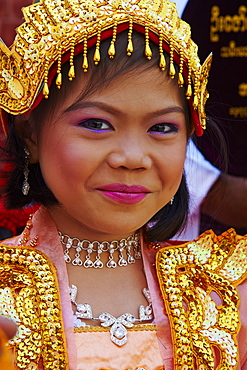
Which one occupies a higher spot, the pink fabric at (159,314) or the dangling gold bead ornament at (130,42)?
the dangling gold bead ornament at (130,42)

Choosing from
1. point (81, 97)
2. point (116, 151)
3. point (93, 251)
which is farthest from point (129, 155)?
point (93, 251)

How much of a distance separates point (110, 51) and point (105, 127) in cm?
14

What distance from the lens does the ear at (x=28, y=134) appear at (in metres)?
1.36

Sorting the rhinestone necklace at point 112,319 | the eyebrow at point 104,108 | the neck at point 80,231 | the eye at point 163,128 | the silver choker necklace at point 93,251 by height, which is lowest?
the rhinestone necklace at point 112,319

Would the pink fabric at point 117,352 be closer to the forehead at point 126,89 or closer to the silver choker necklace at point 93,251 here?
the silver choker necklace at point 93,251

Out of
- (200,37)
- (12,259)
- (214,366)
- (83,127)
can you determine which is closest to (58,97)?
(83,127)

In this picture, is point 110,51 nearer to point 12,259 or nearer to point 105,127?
point 105,127

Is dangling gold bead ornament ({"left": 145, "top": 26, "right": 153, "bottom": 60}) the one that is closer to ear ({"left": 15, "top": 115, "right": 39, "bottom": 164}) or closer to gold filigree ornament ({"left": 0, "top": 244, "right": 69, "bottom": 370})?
ear ({"left": 15, "top": 115, "right": 39, "bottom": 164})

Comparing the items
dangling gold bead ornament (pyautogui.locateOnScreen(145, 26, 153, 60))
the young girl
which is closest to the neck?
the young girl

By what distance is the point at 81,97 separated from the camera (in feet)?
4.04

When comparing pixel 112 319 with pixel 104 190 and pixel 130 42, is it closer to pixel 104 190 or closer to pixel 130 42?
pixel 104 190

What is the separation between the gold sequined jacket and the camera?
1.22 m

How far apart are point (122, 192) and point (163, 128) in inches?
6.0

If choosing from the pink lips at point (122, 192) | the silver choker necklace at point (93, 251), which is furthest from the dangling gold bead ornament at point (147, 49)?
the silver choker necklace at point (93, 251)
